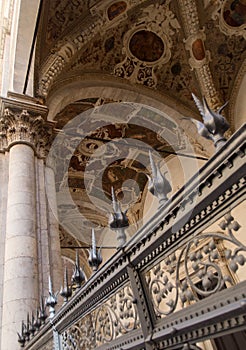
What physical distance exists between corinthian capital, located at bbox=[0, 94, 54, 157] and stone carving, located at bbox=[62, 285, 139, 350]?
3.42 metres

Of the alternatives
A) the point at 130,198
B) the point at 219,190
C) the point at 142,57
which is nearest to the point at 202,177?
the point at 219,190

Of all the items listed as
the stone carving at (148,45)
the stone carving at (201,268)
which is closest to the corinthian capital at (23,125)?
the stone carving at (148,45)

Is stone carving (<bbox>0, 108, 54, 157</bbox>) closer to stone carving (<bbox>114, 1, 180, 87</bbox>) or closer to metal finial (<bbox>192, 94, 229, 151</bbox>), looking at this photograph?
A: stone carving (<bbox>114, 1, 180, 87</bbox>)

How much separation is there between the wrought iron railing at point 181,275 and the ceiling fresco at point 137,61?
16.1 feet

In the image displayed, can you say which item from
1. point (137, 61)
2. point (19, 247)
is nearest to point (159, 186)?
point (19, 247)

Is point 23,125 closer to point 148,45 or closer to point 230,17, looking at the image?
point 148,45

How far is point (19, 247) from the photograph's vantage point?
3854 mm

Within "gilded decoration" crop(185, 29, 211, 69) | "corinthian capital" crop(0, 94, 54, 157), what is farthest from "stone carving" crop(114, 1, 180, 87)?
"corinthian capital" crop(0, 94, 54, 157)

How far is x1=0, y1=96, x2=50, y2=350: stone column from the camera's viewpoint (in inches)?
137

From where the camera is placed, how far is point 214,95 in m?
8.64

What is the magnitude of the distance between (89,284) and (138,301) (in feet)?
1.34

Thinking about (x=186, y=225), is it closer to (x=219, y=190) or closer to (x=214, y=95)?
(x=219, y=190)

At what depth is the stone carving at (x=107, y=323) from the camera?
1.42m

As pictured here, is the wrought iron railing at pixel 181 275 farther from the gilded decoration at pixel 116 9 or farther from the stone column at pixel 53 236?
the gilded decoration at pixel 116 9
